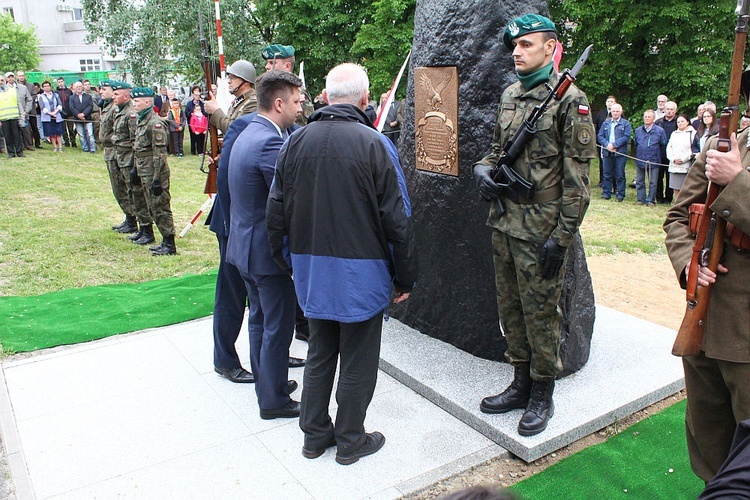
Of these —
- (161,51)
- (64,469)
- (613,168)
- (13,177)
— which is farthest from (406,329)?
(161,51)

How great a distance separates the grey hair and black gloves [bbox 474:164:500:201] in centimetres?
84

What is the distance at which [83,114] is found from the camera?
60.0 feet

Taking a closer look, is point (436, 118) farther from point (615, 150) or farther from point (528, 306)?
point (615, 150)

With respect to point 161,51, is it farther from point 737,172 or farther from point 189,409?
point 737,172

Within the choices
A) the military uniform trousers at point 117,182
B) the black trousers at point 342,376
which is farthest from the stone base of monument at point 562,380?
the military uniform trousers at point 117,182

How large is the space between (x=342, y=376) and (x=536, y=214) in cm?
135

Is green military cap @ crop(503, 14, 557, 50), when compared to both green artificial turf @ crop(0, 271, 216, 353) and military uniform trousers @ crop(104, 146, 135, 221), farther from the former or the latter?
military uniform trousers @ crop(104, 146, 135, 221)

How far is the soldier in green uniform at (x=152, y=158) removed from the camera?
816cm

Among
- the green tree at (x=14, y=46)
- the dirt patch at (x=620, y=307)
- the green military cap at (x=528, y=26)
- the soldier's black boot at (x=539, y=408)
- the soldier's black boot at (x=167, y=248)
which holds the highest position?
the green tree at (x=14, y=46)

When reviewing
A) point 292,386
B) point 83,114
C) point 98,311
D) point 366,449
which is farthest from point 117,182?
point 83,114

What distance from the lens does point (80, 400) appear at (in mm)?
4246

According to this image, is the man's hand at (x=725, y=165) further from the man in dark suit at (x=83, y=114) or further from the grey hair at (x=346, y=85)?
the man in dark suit at (x=83, y=114)

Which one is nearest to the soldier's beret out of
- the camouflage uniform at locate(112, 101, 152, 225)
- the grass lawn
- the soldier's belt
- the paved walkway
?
the camouflage uniform at locate(112, 101, 152, 225)

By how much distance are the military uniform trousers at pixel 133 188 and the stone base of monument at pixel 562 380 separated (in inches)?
200
